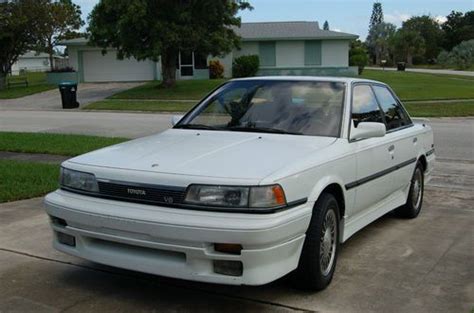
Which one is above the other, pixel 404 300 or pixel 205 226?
pixel 205 226

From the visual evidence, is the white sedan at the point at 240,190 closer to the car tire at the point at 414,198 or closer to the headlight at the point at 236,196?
the headlight at the point at 236,196

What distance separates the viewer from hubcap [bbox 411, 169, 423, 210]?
6.70m

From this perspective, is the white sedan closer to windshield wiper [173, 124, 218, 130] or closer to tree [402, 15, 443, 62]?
windshield wiper [173, 124, 218, 130]

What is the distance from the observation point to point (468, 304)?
4246 millimetres

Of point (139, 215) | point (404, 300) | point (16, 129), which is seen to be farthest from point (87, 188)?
point (16, 129)

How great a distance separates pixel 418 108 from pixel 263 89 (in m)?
17.9

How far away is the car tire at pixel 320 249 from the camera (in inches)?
166

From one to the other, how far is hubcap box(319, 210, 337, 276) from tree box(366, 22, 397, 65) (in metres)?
91.9

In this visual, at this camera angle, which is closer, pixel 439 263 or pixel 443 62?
pixel 439 263

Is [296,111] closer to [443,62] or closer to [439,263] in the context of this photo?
[439,263]

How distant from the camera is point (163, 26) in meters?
28.7

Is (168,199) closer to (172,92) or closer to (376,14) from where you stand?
(172,92)

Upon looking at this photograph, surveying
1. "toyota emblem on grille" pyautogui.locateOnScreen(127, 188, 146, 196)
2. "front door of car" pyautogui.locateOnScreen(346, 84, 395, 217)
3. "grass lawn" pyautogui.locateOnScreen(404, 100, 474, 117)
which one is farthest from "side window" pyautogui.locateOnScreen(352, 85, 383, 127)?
"grass lawn" pyautogui.locateOnScreen(404, 100, 474, 117)

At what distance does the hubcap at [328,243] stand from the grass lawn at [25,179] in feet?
14.5
